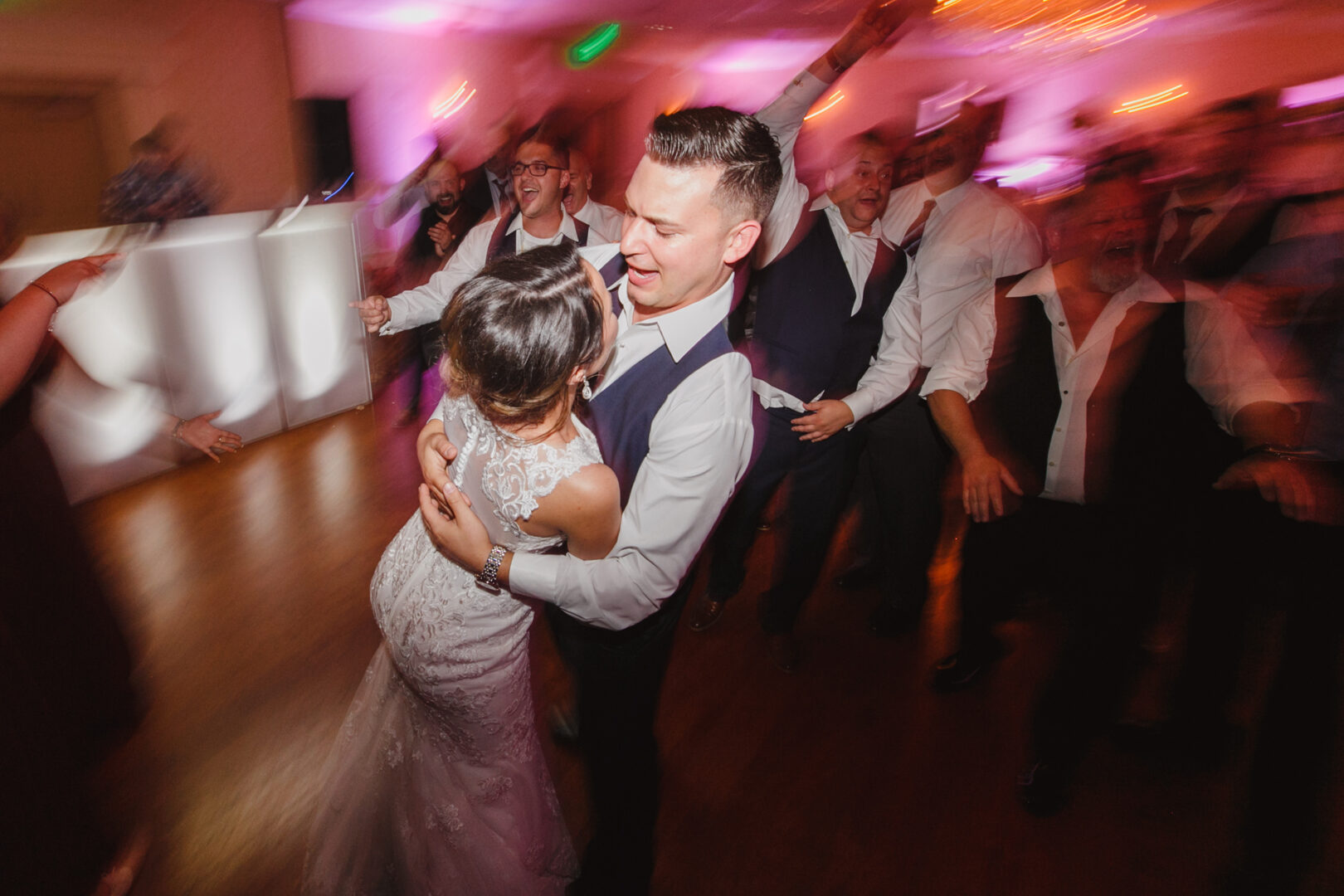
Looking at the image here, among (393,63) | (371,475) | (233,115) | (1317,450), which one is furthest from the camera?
(393,63)

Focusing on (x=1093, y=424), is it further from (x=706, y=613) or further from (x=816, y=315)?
(x=706, y=613)

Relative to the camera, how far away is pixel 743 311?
2701mm

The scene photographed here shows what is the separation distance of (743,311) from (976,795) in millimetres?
1814

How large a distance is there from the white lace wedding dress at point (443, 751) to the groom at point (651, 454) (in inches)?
4.2

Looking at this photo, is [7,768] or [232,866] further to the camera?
[232,866]

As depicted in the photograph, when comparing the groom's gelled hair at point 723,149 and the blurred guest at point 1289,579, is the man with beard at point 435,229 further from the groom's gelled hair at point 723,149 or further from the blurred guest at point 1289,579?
the blurred guest at point 1289,579

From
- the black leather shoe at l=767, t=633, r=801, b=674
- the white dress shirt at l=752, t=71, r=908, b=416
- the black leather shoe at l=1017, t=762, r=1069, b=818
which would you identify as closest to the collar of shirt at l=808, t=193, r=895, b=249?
the white dress shirt at l=752, t=71, r=908, b=416

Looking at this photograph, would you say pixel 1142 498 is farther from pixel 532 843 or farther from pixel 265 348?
pixel 265 348

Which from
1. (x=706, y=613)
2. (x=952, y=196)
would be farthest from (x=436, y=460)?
(x=952, y=196)

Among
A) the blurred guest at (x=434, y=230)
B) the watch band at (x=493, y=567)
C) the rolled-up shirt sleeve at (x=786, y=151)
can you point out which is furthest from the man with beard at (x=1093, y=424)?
the blurred guest at (x=434, y=230)

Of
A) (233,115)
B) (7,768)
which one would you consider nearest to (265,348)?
(233,115)

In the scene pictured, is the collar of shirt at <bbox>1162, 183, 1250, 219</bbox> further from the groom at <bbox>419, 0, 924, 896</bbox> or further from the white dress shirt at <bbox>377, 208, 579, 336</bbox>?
the white dress shirt at <bbox>377, 208, 579, 336</bbox>

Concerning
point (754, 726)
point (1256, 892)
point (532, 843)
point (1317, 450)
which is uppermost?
point (1317, 450)

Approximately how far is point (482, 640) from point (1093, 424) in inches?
61.3
